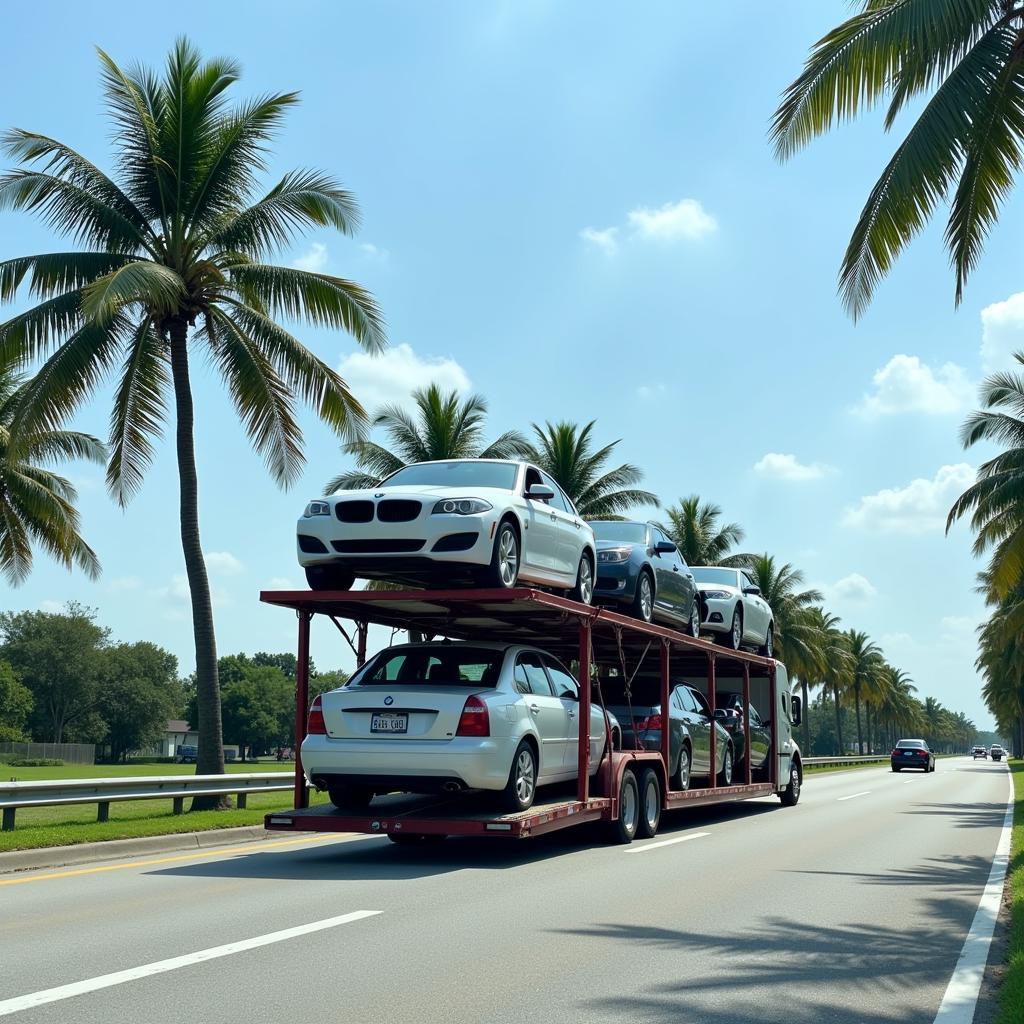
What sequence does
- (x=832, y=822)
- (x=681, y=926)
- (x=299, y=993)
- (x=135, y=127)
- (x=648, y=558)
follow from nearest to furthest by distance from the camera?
(x=299, y=993) < (x=681, y=926) < (x=648, y=558) < (x=832, y=822) < (x=135, y=127)

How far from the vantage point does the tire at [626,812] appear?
43.4 feet

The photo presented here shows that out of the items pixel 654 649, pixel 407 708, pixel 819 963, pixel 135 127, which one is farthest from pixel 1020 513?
pixel 819 963

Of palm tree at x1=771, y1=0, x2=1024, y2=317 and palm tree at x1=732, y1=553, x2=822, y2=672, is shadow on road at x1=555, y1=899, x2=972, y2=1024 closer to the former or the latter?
palm tree at x1=771, y1=0, x2=1024, y2=317

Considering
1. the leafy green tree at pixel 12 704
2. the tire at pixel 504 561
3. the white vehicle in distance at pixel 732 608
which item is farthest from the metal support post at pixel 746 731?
the leafy green tree at pixel 12 704

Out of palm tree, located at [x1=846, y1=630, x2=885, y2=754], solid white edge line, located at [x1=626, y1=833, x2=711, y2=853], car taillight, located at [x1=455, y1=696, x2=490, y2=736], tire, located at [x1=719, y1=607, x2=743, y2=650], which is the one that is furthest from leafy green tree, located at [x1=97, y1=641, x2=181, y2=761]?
car taillight, located at [x1=455, y1=696, x2=490, y2=736]

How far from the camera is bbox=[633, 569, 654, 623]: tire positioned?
15.1 m

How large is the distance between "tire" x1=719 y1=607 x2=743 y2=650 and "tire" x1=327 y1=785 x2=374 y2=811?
844 centimetres

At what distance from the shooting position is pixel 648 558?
1541cm

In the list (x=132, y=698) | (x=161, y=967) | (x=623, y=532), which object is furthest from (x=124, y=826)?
(x=132, y=698)

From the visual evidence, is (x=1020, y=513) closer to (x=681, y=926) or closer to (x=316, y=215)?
(x=316, y=215)

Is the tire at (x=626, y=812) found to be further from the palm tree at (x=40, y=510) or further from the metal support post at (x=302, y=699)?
the palm tree at (x=40, y=510)

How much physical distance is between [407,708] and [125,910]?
3026 millimetres

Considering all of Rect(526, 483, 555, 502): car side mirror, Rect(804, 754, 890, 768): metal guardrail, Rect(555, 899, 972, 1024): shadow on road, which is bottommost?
Rect(804, 754, 890, 768): metal guardrail

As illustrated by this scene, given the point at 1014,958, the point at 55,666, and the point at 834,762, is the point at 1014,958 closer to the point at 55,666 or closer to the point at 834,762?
the point at 834,762
